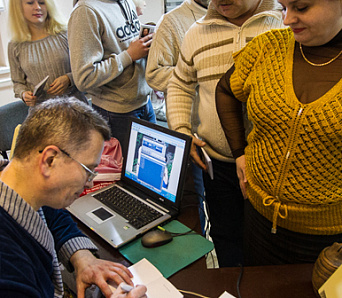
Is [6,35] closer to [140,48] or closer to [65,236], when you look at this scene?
[140,48]

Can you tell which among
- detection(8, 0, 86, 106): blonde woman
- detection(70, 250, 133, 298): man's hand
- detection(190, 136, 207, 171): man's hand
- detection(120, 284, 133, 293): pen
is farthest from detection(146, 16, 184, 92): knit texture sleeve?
detection(120, 284, 133, 293): pen

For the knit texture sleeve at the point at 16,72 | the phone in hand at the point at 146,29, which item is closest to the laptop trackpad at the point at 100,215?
the phone in hand at the point at 146,29

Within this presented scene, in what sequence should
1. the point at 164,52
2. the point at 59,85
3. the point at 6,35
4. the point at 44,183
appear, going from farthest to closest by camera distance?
1. the point at 6,35
2. the point at 59,85
3. the point at 164,52
4. the point at 44,183

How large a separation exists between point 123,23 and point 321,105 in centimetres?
137

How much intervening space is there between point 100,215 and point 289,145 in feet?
2.32

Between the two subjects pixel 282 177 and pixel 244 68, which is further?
pixel 244 68

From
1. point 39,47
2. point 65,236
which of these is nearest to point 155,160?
point 65,236

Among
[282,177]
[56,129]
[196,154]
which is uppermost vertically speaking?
[56,129]

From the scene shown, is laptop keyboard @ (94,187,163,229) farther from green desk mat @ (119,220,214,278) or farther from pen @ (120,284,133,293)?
pen @ (120,284,133,293)

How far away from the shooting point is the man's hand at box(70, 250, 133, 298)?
0.90 meters

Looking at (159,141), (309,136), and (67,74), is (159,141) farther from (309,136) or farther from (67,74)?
(67,74)

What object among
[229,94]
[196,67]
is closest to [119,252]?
[229,94]

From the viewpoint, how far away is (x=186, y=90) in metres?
1.46

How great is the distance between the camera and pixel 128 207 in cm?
125
